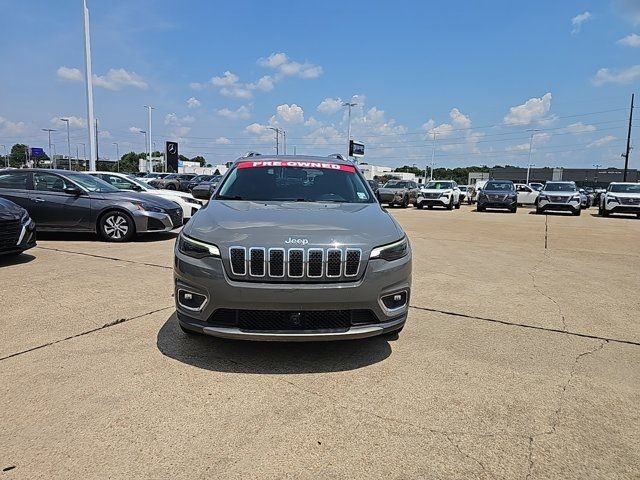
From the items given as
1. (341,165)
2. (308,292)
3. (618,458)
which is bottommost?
(618,458)

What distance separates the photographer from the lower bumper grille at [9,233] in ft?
20.9

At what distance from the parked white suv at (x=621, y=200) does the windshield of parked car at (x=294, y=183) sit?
20.7 m

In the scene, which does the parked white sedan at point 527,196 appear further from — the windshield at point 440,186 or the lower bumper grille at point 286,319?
the lower bumper grille at point 286,319

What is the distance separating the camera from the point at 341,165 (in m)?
5.21

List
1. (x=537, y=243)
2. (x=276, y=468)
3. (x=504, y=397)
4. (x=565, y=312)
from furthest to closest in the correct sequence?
(x=537, y=243) → (x=565, y=312) → (x=504, y=397) → (x=276, y=468)

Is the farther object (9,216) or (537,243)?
(537,243)

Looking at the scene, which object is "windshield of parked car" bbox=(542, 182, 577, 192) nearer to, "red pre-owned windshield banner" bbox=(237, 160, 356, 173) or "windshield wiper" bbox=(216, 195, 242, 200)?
"red pre-owned windshield banner" bbox=(237, 160, 356, 173)

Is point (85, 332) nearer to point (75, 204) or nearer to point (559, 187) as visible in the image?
point (75, 204)

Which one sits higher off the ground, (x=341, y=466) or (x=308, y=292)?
(x=308, y=292)

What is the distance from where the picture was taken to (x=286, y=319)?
323 centimetres

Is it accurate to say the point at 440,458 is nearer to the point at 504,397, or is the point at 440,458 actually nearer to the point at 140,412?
the point at 504,397

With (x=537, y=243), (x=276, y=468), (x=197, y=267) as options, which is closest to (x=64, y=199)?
(x=197, y=267)

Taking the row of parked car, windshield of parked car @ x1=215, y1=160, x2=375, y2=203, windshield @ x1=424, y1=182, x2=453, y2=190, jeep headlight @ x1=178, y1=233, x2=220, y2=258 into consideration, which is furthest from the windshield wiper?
windshield @ x1=424, y1=182, x2=453, y2=190

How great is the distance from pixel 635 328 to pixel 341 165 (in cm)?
351
